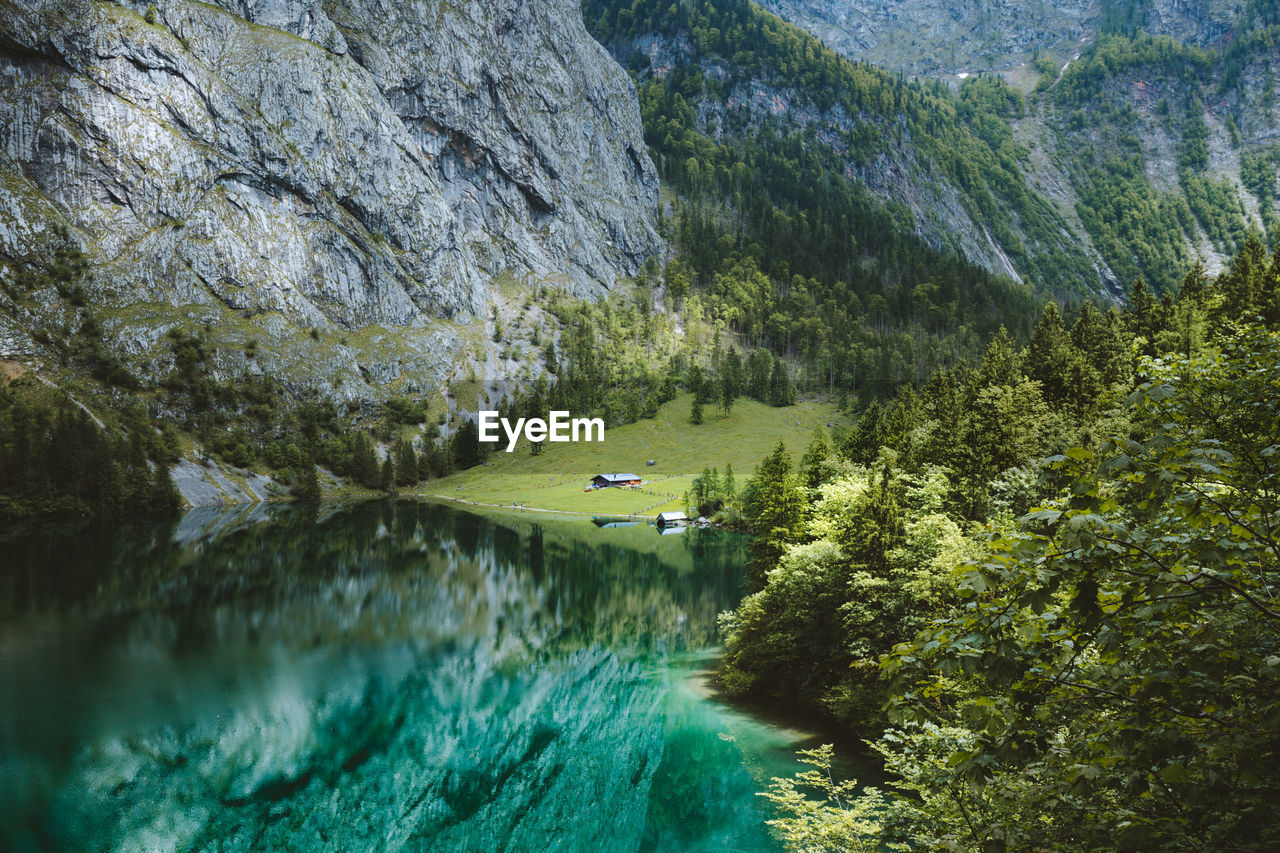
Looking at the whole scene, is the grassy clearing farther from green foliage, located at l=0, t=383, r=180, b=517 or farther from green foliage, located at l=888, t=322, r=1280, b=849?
green foliage, located at l=888, t=322, r=1280, b=849

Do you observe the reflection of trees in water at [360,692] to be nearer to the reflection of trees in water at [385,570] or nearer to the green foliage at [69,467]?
the reflection of trees in water at [385,570]

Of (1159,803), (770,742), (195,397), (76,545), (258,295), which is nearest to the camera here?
(1159,803)

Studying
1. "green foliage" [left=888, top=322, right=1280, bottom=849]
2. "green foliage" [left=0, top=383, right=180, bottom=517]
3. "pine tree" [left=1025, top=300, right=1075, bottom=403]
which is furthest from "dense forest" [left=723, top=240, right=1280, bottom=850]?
"green foliage" [left=0, top=383, right=180, bottom=517]

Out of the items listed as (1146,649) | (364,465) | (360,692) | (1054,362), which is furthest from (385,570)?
(364,465)

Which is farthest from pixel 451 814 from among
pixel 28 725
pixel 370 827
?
pixel 28 725

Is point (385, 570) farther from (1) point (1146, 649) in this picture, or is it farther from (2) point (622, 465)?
(2) point (622, 465)

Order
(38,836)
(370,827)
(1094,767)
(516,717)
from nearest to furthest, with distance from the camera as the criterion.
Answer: (1094,767) < (38,836) < (370,827) < (516,717)

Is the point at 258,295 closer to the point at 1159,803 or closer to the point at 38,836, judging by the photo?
the point at 38,836
